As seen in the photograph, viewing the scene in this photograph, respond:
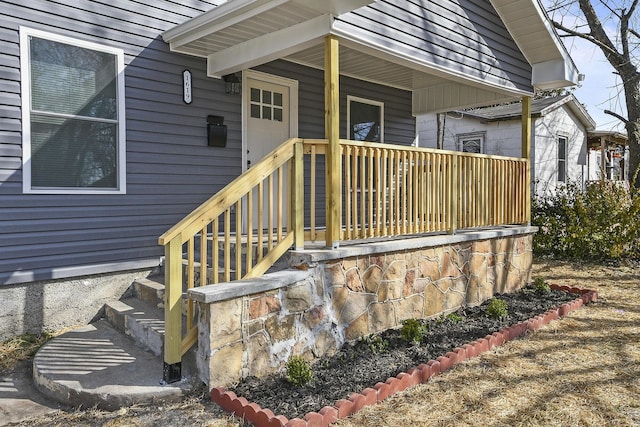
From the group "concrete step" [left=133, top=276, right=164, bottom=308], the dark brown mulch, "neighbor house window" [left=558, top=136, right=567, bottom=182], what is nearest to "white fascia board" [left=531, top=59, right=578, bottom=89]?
the dark brown mulch

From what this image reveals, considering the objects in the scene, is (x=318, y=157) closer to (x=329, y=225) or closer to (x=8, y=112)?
(x=329, y=225)

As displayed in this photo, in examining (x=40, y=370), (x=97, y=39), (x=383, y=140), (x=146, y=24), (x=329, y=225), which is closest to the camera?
(x=40, y=370)

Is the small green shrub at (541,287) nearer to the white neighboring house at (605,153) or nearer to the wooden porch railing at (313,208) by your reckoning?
the wooden porch railing at (313,208)

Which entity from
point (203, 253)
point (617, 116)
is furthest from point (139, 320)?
point (617, 116)

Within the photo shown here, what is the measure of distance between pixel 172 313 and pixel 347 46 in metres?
2.83

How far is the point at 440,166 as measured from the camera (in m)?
5.22

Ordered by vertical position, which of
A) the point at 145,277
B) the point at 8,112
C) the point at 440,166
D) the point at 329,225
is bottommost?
the point at 145,277

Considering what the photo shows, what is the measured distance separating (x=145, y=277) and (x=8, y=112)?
193cm

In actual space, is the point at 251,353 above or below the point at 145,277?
below

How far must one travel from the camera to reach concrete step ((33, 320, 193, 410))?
2.95 metres

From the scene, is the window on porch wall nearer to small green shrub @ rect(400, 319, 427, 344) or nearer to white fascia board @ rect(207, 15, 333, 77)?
white fascia board @ rect(207, 15, 333, 77)

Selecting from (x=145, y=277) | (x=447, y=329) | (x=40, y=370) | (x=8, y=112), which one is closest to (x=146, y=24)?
(x=8, y=112)

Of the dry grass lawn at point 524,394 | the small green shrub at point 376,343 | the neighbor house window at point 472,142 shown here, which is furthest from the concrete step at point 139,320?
the neighbor house window at point 472,142

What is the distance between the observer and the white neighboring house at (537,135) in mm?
12086
